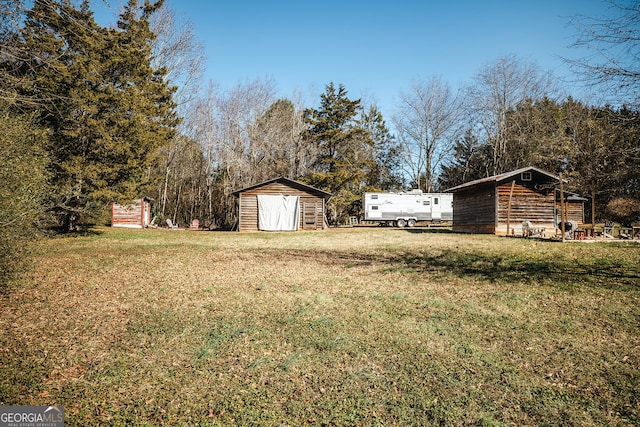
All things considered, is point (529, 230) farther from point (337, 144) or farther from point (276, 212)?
point (337, 144)

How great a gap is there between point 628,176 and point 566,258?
4867 mm

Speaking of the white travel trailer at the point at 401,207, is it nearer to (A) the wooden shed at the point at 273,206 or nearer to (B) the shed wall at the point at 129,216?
(A) the wooden shed at the point at 273,206

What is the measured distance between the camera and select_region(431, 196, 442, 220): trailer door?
3553cm

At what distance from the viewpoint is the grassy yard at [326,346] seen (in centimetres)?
387

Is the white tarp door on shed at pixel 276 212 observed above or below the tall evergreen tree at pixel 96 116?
below

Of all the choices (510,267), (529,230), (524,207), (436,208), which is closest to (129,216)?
(436,208)

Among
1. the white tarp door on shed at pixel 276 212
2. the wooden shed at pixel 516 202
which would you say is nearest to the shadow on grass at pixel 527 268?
the wooden shed at pixel 516 202

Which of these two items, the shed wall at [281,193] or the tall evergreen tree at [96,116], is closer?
the tall evergreen tree at [96,116]

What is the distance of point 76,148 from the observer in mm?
16984

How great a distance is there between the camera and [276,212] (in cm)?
2762

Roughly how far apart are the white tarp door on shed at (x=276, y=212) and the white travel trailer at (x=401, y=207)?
32.5ft

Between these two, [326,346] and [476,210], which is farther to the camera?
[476,210]

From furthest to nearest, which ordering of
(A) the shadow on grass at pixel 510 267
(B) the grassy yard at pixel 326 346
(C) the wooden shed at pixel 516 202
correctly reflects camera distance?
(C) the wooden shed at pixel 516 202 < (A) the shadow on grass at pixel 510 267 < (B) the grassy yard at pixel 326 346

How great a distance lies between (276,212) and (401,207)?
45.6 ft
